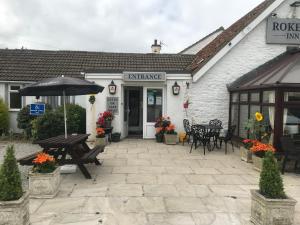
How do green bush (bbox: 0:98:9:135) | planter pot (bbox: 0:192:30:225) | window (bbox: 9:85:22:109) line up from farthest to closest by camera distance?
window (bbox: 9:85:22:109) < green bush (bbox: 0:98:9:135) < planter pot (bbox: 0:192:30:225)

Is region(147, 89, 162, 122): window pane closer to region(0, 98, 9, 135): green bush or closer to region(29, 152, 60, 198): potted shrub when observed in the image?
region(0, 98, 9, 135): green bush

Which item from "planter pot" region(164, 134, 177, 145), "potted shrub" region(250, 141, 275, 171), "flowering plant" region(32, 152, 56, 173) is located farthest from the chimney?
"flowering plant" region(32, 152, 56, 173)

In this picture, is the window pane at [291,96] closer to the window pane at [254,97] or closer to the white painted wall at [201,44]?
the window pane at [254,97]

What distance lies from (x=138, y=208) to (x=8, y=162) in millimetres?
2218

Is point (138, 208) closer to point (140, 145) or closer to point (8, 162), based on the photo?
point (8, 162)

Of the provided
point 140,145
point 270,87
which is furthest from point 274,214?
point 140,145

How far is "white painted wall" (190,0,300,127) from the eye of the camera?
39.7 feet

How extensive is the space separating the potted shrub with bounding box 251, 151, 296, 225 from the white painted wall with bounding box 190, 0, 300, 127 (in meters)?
8.19

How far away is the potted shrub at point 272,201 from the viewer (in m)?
4.21

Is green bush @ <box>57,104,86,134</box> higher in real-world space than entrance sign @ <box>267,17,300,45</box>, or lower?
lower

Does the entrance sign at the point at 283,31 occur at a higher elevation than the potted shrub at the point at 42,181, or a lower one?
higher

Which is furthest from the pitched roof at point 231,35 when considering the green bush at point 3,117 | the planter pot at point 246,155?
the green bush at point 3,117

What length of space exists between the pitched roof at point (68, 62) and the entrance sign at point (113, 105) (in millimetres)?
2414

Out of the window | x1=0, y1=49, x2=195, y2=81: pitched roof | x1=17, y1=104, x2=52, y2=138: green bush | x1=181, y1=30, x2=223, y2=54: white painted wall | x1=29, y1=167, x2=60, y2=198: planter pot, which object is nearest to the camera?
x1=29, y1=167, x2=60, y2=198: planter pot
